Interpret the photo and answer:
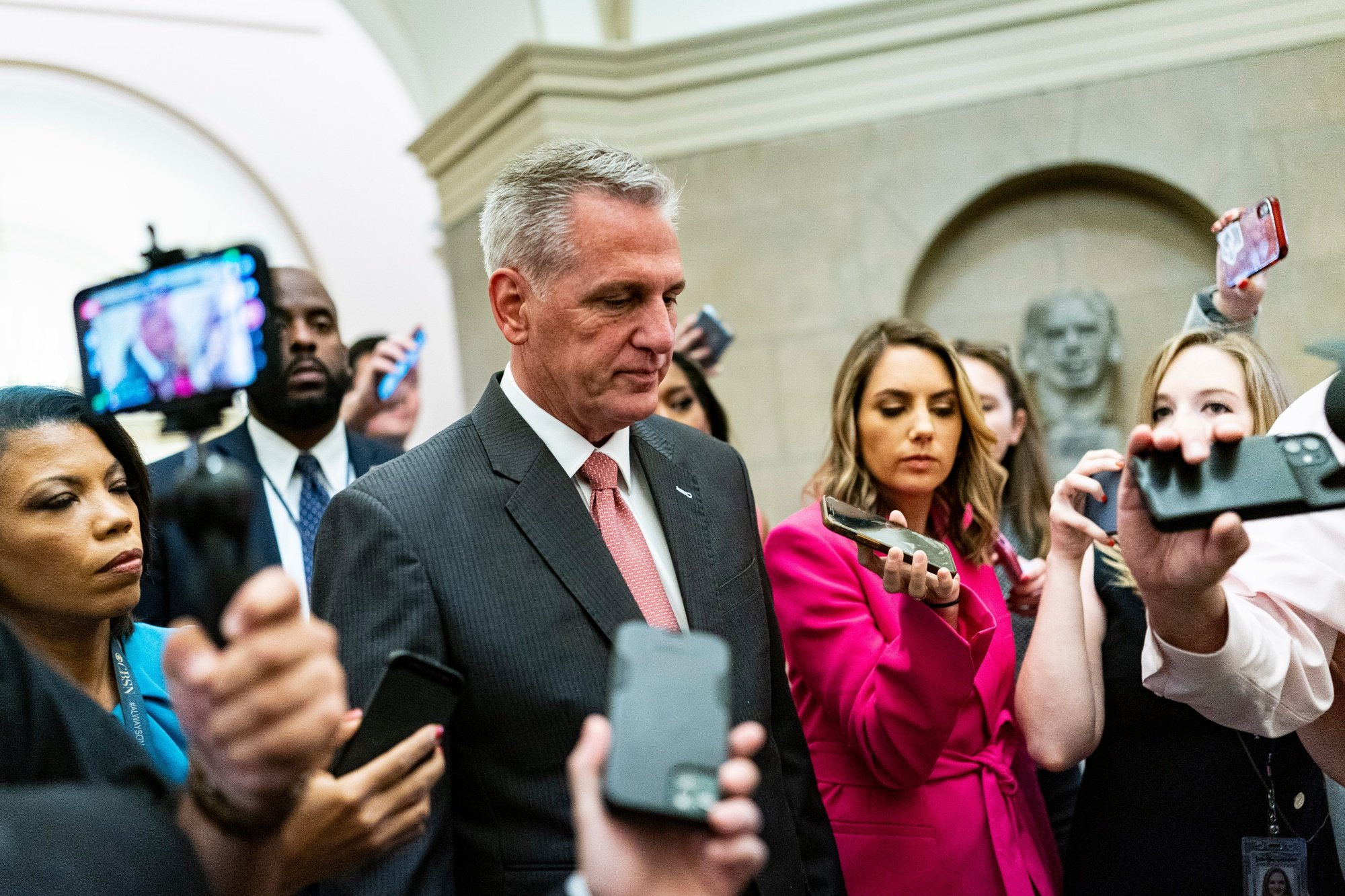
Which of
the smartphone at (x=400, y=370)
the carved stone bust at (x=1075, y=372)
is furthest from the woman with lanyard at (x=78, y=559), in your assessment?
the carved stone bust at (x=1075, y=372)

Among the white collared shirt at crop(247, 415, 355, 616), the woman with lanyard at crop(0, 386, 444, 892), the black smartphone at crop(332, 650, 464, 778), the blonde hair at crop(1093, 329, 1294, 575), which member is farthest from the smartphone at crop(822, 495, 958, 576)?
the white collared shirt at crop(247, 415, 355, 616)

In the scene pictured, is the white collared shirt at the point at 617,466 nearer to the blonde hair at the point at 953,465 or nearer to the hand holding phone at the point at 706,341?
the blonde hair at the point at 953,465

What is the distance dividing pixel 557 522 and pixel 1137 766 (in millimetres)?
1376

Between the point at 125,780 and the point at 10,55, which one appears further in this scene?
the point at 10,55

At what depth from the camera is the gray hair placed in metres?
2.17

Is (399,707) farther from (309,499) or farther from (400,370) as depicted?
(400,370)

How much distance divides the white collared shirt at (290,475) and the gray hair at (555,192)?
4.56ft

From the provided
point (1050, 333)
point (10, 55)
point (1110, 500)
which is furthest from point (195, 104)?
point (1110, 500)

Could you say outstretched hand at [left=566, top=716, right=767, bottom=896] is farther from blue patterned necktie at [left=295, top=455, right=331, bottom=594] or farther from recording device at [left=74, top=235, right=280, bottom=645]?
blue patterned necktie at [left=295, top=455, right=331, bottom=594]

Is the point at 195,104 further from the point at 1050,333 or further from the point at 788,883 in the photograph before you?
the point at 788,883

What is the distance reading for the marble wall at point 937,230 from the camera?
239 inches

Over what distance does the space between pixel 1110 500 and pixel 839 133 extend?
4.01 meters

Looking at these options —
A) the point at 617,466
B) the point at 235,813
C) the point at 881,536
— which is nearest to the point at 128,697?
the point at 617,466

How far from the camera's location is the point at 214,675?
95 cm
